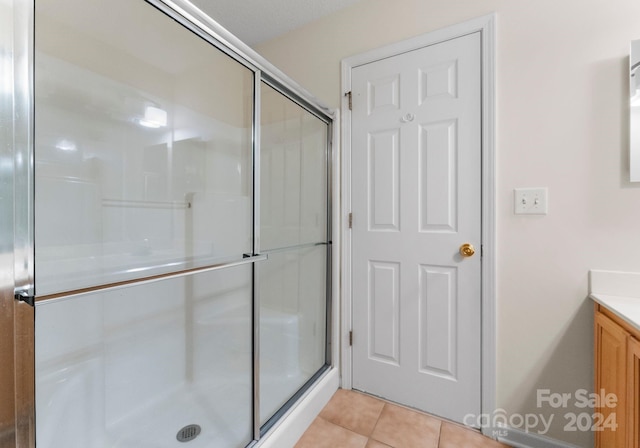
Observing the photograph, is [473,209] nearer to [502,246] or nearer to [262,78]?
[502,246]

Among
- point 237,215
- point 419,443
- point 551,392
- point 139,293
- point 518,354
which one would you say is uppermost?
point 237,215

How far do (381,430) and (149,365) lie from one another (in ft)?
4.09

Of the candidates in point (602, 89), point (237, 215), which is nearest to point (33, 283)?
point (237, 215)

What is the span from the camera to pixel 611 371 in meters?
1.05

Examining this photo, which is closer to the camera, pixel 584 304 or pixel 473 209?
pixel 584 304

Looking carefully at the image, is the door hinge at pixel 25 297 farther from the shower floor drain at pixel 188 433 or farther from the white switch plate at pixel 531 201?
the white switch plate at pixel 531 201

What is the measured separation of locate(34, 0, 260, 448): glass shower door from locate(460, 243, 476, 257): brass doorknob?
3.54 feet

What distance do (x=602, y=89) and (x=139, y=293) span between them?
2.35 meters

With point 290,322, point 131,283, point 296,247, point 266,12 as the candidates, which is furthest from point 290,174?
point 266,12

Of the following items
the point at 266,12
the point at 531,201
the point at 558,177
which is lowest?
the point at 531,201

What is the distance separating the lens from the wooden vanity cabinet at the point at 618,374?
91cm

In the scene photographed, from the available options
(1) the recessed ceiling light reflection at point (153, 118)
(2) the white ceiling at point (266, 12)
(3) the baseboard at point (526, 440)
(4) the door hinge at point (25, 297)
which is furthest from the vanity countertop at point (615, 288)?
(1) the recessed ceiling light reflection at point (153, 118)

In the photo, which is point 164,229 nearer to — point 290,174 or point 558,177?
point 290,174

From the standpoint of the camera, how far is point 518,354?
1352 millimetres
